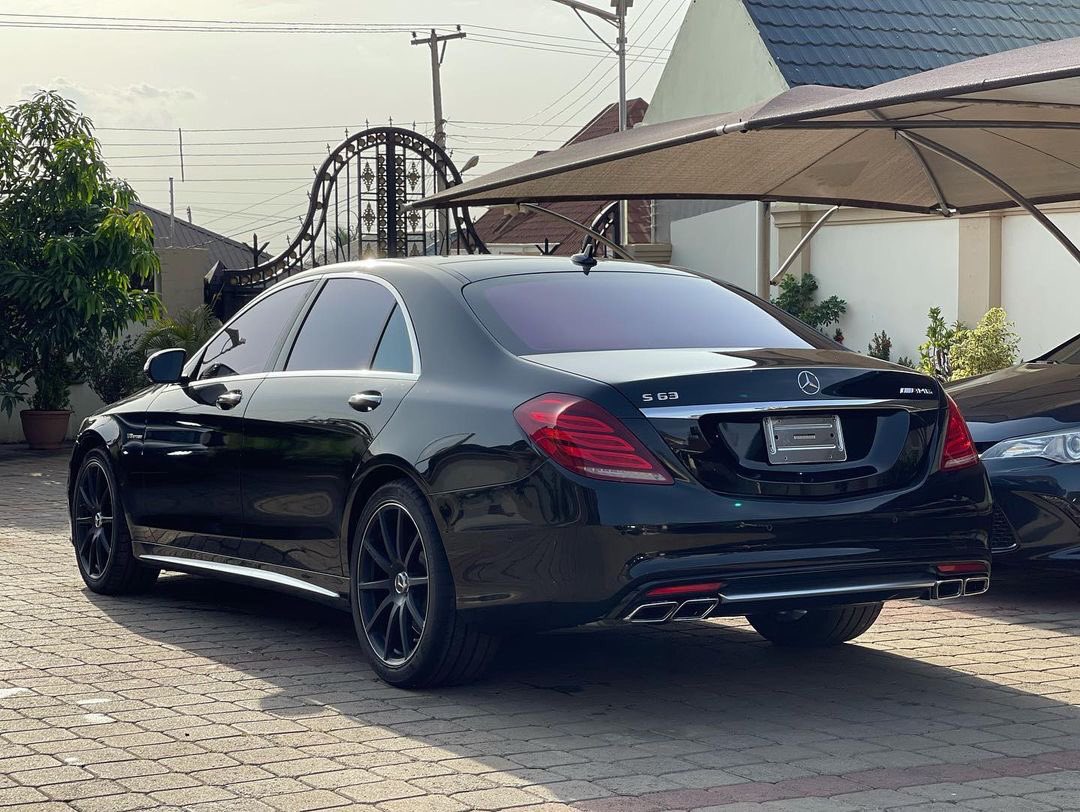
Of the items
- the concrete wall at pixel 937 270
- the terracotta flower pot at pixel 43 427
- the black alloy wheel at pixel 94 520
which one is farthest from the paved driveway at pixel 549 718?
the concrete wall at pixel 937 270

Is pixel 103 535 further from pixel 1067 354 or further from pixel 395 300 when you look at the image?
pixel 1067 354

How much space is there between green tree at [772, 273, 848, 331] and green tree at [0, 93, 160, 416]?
1070cm

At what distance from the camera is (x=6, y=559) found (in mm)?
9602

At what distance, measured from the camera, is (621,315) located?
19.9ft

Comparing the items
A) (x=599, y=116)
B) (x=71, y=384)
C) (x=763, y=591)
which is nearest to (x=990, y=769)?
(x=763, y=591)

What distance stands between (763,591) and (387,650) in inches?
59.2

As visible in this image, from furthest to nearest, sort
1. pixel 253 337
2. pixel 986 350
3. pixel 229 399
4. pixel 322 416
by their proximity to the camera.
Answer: pixel 986 350, pixel 253 337, pixel 229 399, pixel 322 416

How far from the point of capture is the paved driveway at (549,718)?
4.54 meters

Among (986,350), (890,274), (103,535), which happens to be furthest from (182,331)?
(103,535)

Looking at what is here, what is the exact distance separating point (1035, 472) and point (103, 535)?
4.53 metres

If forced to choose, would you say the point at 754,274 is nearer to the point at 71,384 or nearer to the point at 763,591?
the point at 71,384

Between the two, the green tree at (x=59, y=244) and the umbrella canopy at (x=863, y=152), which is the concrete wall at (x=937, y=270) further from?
the green tree at (x=59, y=244)

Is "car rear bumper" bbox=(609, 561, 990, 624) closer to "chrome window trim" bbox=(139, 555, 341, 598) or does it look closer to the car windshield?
"chrome window trim" bbox=(139, 555, 341, 598)

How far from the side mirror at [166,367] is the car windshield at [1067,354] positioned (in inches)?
189
